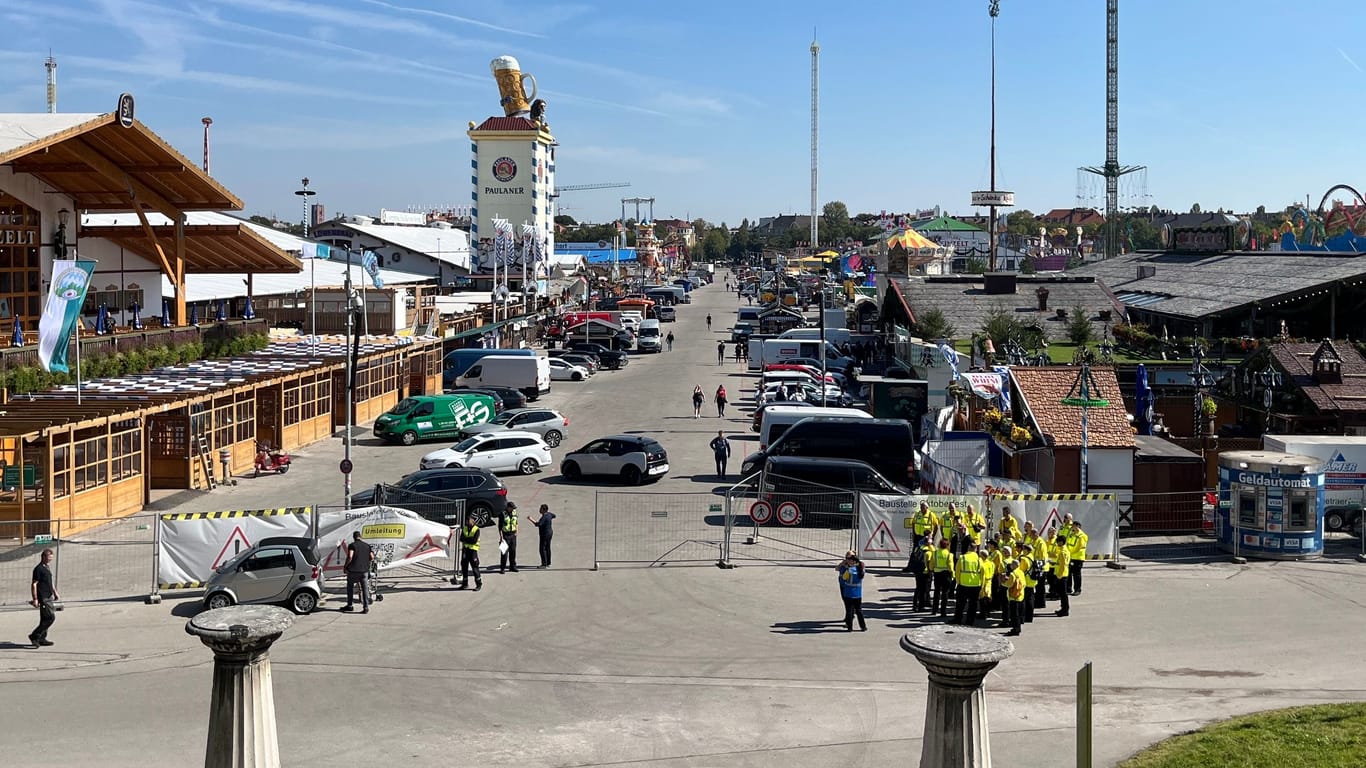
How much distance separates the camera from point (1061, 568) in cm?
1936

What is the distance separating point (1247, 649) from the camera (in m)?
17.7

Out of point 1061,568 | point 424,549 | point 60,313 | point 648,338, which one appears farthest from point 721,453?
point 648,338

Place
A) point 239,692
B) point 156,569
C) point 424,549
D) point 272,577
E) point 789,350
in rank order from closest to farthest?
1. point 239,692
2. point 272,577
3. point 156,569
4. point 424,549
5. point 789,350

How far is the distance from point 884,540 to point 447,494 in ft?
29.8

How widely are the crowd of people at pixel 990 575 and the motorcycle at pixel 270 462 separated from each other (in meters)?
19.2

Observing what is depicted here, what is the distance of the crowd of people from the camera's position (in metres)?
18.5

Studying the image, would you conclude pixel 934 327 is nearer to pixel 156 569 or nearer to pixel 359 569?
pixel 359 569

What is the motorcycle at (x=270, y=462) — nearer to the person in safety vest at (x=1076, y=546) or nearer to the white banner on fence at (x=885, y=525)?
the white banner on fence at (x=885, y=525)

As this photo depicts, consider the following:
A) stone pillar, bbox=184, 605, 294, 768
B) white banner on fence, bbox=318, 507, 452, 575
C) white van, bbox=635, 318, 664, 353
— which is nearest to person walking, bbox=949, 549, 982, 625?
white banner on fence, bbox=318, 507, 452, 575

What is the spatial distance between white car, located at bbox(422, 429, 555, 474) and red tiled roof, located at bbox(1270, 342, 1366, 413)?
772 inches

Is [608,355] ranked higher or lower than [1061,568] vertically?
higher

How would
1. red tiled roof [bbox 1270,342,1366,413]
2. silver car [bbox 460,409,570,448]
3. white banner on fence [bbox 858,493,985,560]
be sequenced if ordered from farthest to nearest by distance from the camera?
1. silver car [bbox 460,409,570,448]
2. red tiled roof [bbox 1270,342,1366,413]
3. white banner on fence [bbox 858,493,985,560]

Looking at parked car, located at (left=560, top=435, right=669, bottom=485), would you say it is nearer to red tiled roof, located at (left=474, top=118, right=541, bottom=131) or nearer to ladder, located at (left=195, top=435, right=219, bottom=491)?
ladder, located at (left=195, top=435, right=219, bottom=491)

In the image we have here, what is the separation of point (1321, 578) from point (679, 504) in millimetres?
13261
